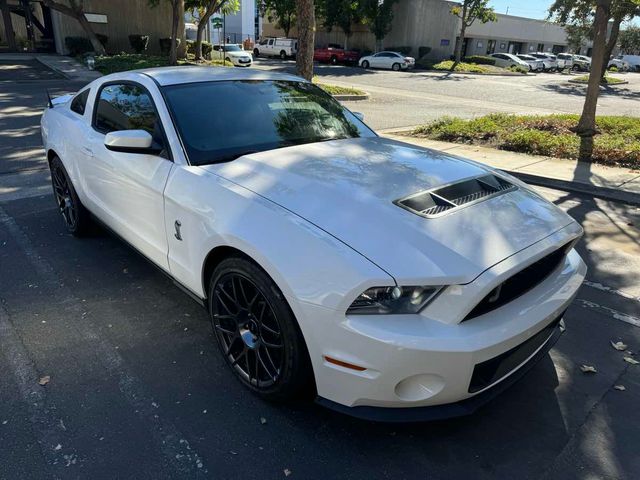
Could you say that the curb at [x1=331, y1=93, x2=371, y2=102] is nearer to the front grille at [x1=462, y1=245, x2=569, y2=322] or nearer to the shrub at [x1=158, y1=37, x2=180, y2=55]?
the front grille at [x1=462, y1=245, x2=569, y2=322]

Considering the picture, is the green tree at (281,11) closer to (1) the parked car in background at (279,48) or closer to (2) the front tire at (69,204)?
(1) the parked car in background at (279,48)

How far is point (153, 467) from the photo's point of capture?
2217 mm

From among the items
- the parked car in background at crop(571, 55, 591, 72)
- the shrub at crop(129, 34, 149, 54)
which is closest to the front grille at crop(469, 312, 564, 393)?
the shrub at crop(129, 34, 149, 54)

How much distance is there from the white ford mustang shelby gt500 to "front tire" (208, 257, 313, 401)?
0.01 m

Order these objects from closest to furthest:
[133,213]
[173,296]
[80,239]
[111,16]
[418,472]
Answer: [418,472]
[133,213]
[173,296]
[80,239]
[111,16]

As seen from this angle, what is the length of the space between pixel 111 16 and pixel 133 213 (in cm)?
3220

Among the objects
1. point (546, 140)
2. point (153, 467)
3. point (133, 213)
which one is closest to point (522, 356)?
point (153, 467)

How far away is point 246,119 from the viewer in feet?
11.0

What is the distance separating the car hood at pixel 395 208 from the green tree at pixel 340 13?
44787 millimetres

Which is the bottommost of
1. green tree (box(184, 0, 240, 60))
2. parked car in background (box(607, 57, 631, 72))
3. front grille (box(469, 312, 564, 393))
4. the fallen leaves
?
the fallen leaves

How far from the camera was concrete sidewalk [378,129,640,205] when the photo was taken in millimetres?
6793

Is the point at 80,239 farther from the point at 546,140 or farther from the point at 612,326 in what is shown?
the point at 546,140

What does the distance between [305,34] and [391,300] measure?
12935mm

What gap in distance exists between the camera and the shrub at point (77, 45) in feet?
93.3
